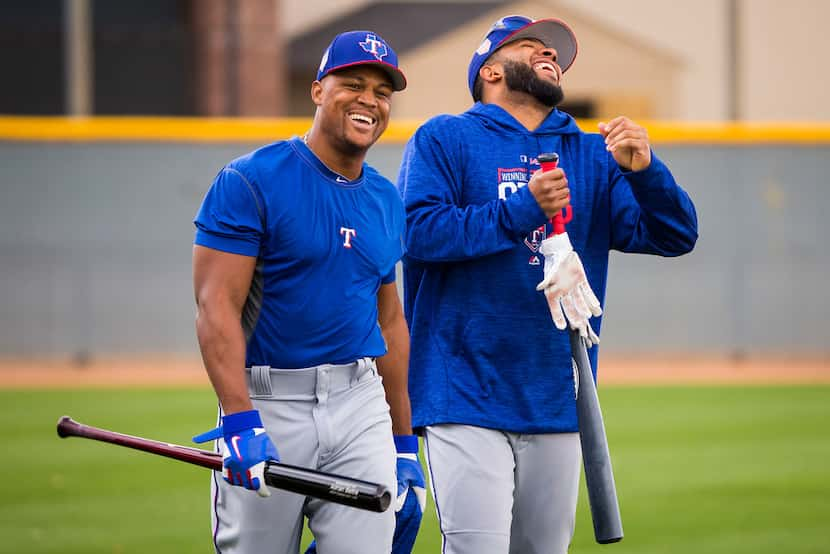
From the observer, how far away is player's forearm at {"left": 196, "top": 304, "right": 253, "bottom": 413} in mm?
3426

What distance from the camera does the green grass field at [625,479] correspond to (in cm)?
654

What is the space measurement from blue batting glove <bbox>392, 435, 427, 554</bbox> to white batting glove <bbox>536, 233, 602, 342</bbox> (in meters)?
0.62

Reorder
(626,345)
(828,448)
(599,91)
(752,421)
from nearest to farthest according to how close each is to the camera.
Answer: (828,448), (752,421), (626,345), (599,91)

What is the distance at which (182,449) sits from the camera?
3.58 metres

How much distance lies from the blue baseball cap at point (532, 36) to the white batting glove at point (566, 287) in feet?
2.36

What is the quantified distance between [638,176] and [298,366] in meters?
1.27

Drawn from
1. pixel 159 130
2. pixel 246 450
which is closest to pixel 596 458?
pixel 246 450

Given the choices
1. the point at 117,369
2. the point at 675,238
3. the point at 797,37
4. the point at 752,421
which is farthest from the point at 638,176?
the point at 797,37

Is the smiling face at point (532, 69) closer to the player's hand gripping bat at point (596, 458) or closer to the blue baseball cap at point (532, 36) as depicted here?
the blue baseball cap at point (532, 36)

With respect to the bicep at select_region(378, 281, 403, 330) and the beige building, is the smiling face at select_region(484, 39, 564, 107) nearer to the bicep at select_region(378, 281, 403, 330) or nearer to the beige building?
the bicep at select_region(378, 281, 403, 330)

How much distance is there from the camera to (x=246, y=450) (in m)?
3.34

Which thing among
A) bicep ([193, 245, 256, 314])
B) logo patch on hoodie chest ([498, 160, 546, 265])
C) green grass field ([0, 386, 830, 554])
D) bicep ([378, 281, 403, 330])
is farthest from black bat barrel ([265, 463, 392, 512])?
green grass field ([0, 386, 830, 554])

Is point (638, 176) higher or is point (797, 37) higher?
point (797, 37)

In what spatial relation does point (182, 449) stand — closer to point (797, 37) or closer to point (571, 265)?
point (571, 265)
